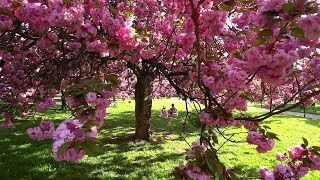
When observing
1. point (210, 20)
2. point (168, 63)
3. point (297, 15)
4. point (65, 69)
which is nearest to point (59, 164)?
point (65, 69)

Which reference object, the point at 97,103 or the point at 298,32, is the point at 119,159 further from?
the point at 298,32

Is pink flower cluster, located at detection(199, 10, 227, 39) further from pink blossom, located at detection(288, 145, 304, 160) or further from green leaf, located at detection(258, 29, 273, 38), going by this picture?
pink blossom, located at detection(288, 145, 304, 160)

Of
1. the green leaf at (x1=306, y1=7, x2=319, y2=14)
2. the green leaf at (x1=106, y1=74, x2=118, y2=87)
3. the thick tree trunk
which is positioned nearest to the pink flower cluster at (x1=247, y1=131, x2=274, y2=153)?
the green leaf at (x1=106, y1=74, x2=118, y2=87)

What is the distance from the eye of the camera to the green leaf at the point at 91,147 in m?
1.78

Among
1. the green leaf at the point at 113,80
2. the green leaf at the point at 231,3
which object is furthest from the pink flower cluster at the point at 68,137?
the green leaf at the point at 231,3

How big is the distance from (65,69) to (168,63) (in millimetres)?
1860

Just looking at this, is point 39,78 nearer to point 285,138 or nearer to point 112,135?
point 112,135

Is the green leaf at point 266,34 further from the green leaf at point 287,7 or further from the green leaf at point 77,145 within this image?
the green leaf at point 77,145

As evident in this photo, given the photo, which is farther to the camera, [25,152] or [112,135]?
[112,135]

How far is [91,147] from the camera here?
1817 mm

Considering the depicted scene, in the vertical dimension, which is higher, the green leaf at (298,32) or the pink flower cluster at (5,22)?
the pink flower cluster at (5,22)

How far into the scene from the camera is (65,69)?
17.3 ft

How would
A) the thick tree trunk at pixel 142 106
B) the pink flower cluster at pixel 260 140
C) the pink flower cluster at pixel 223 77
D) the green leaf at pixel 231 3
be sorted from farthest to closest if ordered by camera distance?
1. the thick tree trunk at pixel 142 106
2. the pink flower cluster at pixel 260 140
3. the pink flower cluster at pixel 223 77
4. the green leaf at pixel 231 3

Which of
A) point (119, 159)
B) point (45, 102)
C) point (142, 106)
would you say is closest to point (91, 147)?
point (45, 102)
